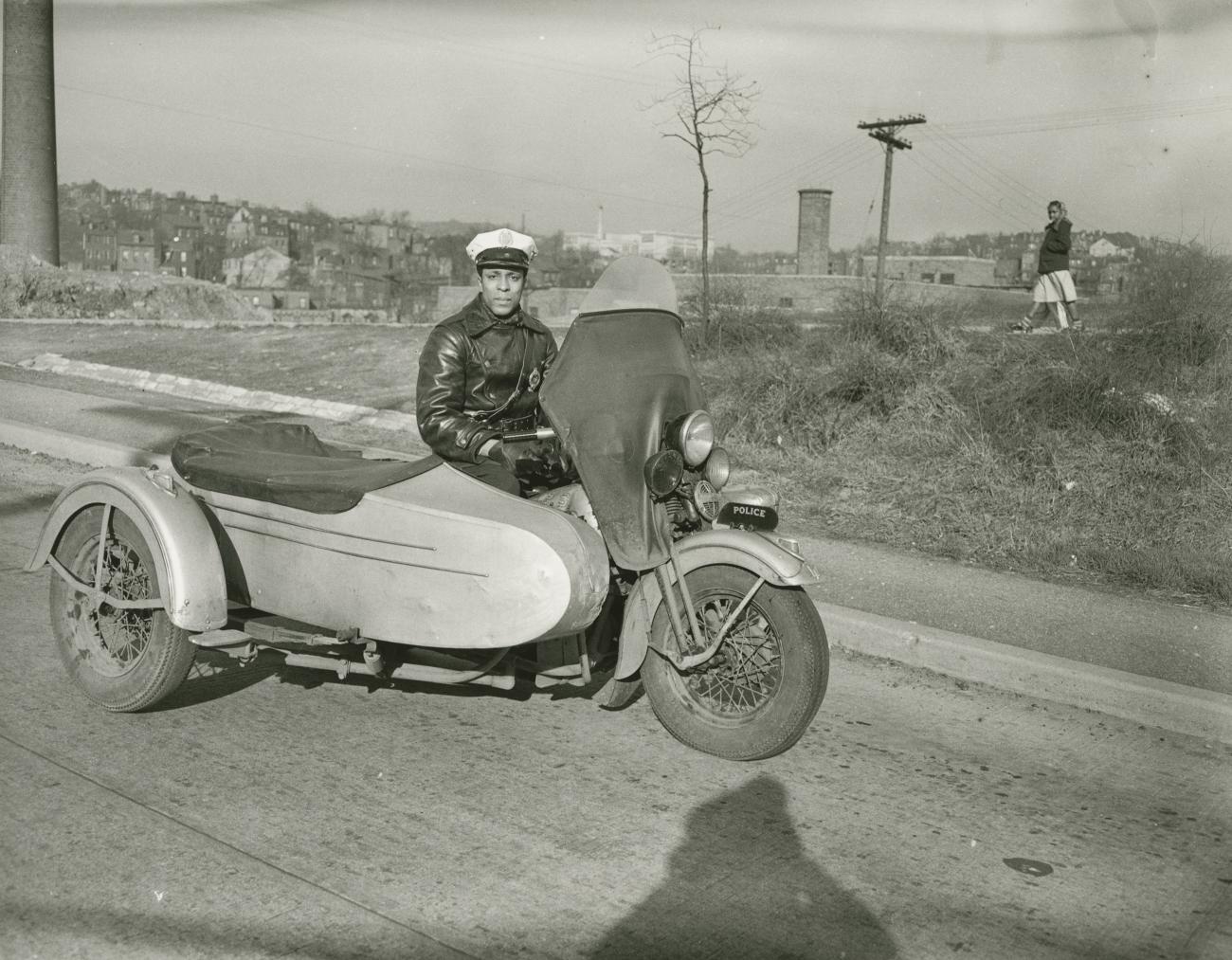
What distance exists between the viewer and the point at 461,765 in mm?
4262

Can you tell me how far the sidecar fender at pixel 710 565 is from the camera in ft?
13.3

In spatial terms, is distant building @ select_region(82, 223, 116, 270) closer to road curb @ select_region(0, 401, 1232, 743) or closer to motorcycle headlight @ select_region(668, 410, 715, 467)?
road curb @ select_region(0, 401, 1232, 743)

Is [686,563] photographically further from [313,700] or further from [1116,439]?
[1116,439]

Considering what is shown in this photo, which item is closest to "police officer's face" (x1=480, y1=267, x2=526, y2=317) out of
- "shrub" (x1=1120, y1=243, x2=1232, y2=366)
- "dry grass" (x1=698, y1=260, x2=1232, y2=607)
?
"dry grass" (x1=698, y1=260, x2=1232, y2=607)

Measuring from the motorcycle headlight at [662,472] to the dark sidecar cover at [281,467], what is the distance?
80cm

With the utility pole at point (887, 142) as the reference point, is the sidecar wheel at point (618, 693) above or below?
below

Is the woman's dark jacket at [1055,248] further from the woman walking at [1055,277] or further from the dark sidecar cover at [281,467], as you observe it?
the dark sidecar cover at [281,467]

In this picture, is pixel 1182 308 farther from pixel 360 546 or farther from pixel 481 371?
pixel 360 546

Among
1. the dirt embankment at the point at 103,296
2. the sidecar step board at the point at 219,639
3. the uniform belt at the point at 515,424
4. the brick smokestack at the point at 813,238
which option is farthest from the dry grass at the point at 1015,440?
the brick smokestack at the point at 813,238

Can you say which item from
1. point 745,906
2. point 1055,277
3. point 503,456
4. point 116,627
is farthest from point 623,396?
point 1055,277

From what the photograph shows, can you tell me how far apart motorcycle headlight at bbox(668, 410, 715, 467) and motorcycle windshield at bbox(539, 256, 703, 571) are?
0.19 ft

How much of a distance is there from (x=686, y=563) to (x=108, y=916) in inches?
81.6

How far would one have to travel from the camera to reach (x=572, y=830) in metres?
3.77

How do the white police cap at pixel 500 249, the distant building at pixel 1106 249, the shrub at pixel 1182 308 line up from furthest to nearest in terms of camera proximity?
the distant building at pixel 1106 249 → the shrub at pixel 1182 308 → the white police cap at pixel 500 249
